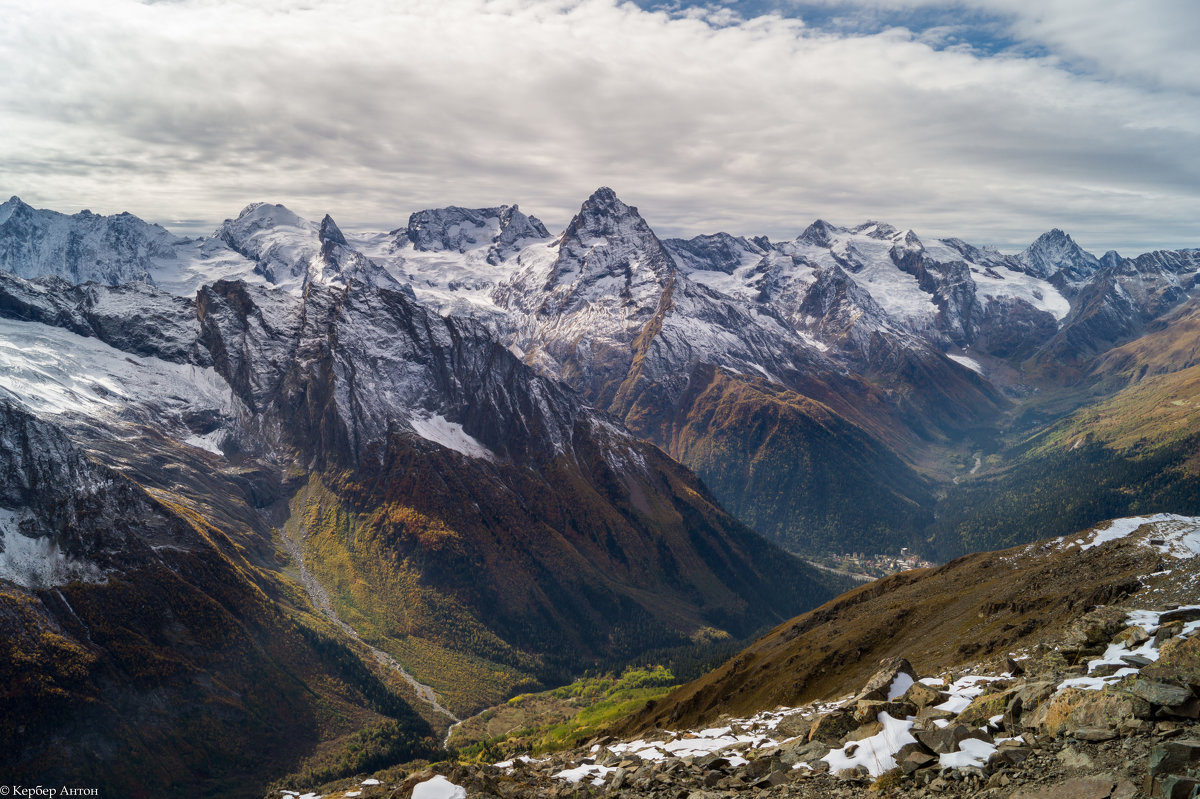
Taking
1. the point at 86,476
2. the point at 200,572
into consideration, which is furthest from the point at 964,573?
A: the point at 86,476

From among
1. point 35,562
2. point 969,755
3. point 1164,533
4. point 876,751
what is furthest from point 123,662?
point 1164,533

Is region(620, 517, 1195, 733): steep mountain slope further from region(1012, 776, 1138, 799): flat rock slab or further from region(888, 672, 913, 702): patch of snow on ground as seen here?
region(1012, 776, 1138, 799): flat rock slab

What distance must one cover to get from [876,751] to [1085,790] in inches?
542

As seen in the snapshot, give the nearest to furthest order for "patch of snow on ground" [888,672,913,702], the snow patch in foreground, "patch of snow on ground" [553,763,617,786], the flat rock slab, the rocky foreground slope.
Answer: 1. the flat rock slab
2. the rocky foreground slope
3. "patch of snow on ground" [888,672,913,702]
4. "patch of snow on ground" [553,763,617,786]
5. the snow patch in foreground

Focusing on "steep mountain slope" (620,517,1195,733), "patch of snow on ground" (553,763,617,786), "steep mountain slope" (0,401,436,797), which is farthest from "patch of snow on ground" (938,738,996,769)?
"steep mountain slope" (0,401,436,797)

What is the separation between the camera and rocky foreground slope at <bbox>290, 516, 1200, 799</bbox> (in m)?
34.0

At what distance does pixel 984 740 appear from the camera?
129ft

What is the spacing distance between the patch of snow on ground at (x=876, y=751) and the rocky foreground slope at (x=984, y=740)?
10 cm

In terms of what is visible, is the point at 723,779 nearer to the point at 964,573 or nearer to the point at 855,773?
the point at 855,773

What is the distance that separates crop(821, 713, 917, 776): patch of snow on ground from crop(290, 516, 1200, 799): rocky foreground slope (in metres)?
0.10

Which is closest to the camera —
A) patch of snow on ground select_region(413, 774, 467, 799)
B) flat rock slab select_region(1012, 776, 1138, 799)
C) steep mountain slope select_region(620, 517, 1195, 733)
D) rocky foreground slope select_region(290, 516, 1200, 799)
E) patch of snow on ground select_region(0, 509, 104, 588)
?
flat rock slab select_region(1012, 776, 1138, 799)

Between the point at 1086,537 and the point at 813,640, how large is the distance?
53.3 meters

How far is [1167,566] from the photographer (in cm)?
8169

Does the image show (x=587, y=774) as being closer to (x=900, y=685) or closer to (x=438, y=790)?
(x=438, y=790)
